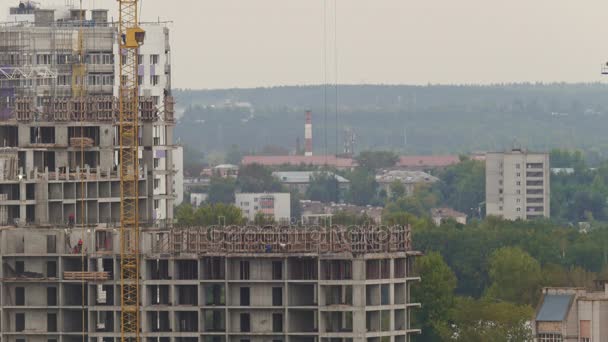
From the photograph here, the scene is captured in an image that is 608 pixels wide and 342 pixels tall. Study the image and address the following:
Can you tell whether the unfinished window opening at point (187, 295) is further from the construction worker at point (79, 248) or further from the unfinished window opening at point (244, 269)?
the construction worker at point (79, 248)

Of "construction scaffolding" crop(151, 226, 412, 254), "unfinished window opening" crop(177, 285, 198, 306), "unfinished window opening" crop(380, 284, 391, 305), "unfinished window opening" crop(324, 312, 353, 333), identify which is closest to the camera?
"unfinished window opening" crop(324, 312, 353, 333)

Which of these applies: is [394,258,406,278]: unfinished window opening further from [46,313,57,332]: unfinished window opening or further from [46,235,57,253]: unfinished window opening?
[46,235,57,253]: unfinished window opening

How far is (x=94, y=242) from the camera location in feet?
541

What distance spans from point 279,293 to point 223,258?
3.38 m

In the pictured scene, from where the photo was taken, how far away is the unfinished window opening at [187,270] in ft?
526

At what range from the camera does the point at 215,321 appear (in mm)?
160125

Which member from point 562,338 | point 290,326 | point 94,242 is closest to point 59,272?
point 94,242

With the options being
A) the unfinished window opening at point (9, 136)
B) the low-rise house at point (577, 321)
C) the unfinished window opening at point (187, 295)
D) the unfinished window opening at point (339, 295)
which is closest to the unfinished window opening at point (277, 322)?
the unfinished window opening at point (339, 295)

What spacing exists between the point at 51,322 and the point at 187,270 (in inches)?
322

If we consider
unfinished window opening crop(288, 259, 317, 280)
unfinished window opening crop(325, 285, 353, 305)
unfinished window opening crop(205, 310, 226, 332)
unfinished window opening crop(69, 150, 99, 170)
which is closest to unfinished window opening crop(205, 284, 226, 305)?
unfinished window opening crop(205, 310, 226, 332)

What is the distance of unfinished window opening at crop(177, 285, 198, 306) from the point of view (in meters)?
160

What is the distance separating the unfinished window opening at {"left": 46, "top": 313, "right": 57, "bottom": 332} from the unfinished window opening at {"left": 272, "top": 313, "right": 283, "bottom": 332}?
39.6 feet

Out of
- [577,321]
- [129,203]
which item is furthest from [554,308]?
[129,203]

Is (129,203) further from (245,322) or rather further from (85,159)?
(245,322)
